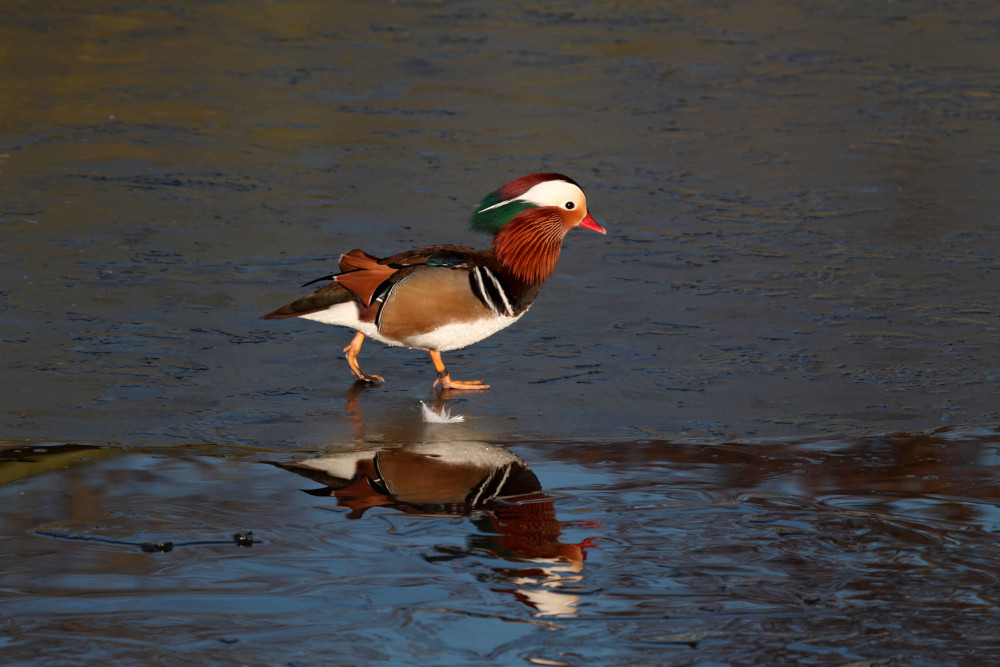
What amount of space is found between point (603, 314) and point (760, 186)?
2974mm

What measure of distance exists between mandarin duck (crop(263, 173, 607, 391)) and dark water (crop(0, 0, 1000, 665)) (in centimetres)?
32

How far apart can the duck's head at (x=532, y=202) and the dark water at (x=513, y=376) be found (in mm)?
778

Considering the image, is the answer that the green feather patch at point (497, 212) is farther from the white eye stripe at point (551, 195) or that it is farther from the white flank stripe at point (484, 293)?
the white flank stripe at point (484, 293)

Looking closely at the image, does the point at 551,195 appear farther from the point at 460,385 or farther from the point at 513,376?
the point at 460,385

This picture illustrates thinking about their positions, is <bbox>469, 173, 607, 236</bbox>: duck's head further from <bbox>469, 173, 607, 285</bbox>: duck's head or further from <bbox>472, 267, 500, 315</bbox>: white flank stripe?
<bbox>472, 267, 500, 315</bbox>: white flank stripe

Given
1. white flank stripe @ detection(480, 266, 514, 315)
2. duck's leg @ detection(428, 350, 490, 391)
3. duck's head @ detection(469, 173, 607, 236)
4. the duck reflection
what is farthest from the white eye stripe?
the duck reflection

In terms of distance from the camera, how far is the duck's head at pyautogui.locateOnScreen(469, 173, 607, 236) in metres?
6.37

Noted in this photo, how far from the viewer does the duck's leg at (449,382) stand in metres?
6.34

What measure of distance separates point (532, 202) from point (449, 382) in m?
0.96

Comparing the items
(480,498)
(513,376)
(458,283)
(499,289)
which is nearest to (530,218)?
(499,289)

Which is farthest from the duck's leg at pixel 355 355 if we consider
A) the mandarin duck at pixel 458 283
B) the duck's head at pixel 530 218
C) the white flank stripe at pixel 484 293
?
the duck's head at pixel 530 218

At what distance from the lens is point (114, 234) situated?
8.54 metres

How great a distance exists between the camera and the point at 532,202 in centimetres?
640

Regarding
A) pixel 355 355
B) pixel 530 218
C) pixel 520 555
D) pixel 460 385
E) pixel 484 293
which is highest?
pixel 530 218
